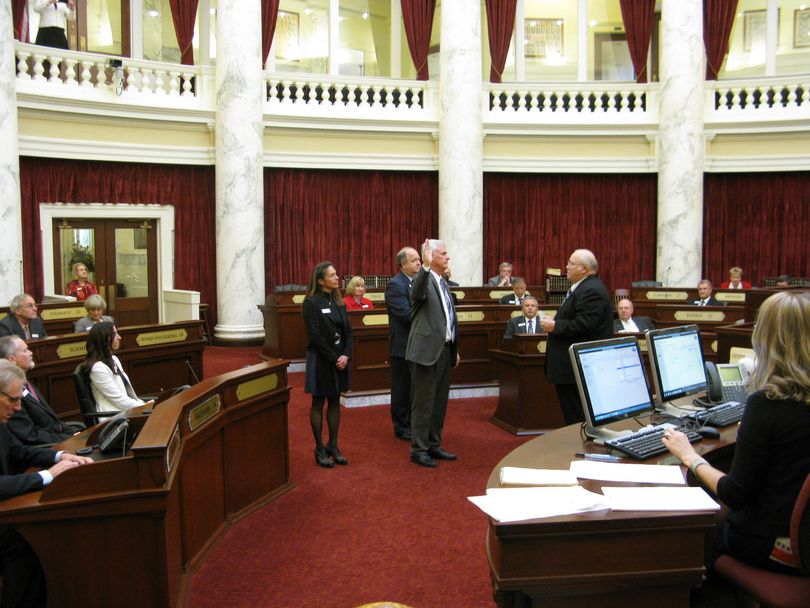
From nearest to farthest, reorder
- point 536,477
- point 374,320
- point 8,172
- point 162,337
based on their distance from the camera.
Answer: point 536,477
point 162,337
point 374,320
point 8,172

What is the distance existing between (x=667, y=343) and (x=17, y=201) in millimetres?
8491

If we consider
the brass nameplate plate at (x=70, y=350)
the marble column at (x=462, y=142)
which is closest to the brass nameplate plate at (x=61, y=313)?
the brass nameplate plate at (x=70, y=350)

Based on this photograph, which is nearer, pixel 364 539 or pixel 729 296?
pixel 364 539

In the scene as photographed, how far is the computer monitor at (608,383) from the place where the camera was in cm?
325

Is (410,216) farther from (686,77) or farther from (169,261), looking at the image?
(686,77)

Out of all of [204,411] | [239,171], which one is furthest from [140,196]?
[204,411]

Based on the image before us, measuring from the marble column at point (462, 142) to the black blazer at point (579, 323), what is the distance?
7.14 meters

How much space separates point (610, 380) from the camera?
11.1 feet

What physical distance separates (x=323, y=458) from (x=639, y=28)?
1043 cm

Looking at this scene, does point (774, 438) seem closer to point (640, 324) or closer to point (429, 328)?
point (429, 328)

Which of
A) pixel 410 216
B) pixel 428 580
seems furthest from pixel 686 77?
pixel 428 580

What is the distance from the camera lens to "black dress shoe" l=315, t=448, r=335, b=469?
5.66 meters

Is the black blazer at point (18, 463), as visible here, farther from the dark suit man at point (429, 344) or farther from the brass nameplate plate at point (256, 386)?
the dark suit man at point (429, 344)

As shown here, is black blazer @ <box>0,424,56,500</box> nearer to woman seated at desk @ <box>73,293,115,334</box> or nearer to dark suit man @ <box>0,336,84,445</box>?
dark suit man @ <box>0,336,84,445</box>
